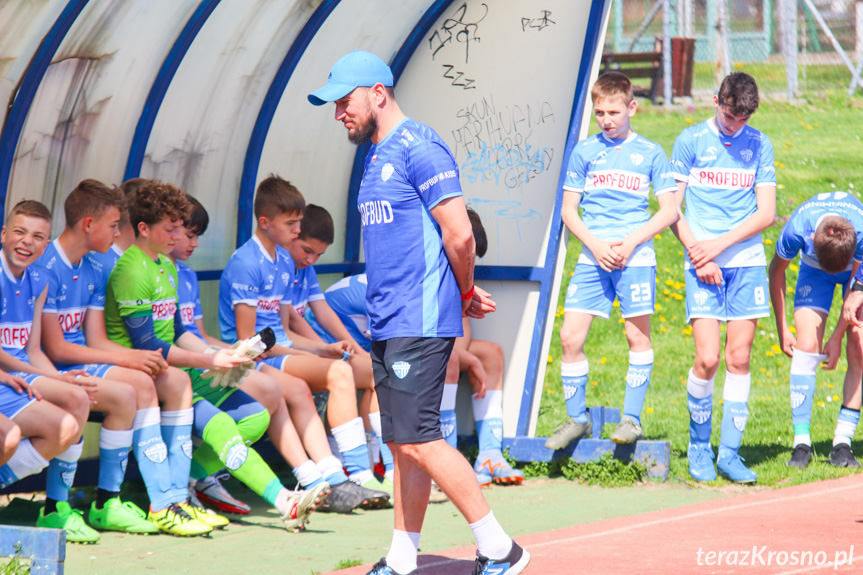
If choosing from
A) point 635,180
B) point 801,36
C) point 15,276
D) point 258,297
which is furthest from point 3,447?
point 801,36

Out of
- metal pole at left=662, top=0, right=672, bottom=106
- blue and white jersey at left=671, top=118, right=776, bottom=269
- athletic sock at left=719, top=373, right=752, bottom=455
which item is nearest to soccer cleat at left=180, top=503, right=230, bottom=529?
athletic sock at left=719, top=373, right=752, bottom=455

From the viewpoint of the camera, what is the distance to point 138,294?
518 centimetres

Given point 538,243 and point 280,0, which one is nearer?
point 280,0

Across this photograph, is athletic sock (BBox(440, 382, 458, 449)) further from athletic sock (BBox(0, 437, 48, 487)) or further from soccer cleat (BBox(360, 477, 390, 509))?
athletic sock (BBox(0, 437, 48, 487))

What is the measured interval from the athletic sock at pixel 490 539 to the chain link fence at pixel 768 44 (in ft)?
47.4

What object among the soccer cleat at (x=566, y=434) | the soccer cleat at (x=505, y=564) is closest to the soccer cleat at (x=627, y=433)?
the soccer cleat at (x=566, y=434)

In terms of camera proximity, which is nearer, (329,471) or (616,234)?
(329,471)

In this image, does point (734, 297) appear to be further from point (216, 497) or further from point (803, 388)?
point (216, 497)

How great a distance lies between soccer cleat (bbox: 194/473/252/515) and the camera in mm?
5465

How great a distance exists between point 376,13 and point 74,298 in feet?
9.72

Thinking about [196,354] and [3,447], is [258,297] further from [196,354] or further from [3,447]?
[3,447]

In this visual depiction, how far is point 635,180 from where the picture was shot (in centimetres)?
616

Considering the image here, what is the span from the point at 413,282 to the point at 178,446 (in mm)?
1770

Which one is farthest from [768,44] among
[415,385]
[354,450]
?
[415,385]
